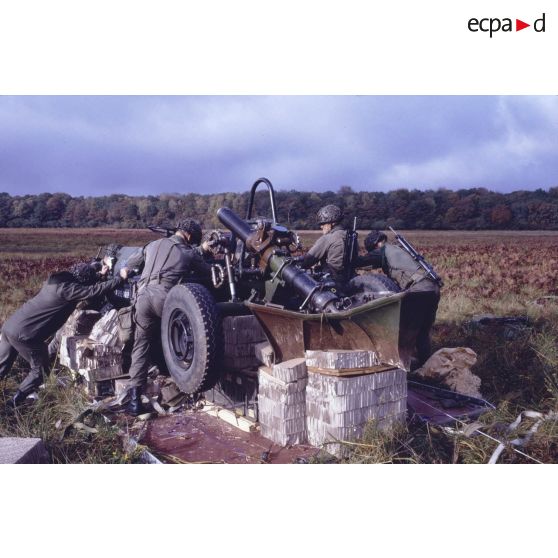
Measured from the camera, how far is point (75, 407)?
5.56m

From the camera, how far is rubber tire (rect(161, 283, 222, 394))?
483 cm

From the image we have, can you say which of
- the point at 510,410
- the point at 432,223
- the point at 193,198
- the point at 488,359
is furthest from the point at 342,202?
the point at 510,410

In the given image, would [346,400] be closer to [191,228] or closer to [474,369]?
[191,228]

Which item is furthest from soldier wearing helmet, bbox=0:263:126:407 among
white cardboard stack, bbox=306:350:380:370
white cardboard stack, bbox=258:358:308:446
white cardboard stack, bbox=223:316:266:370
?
white cardboard stack, bbox=306:350:380:370

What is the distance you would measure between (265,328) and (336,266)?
1.82 m

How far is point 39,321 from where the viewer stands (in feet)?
20.2

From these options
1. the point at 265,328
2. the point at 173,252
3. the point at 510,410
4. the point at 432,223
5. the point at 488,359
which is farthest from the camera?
the point at 432,223

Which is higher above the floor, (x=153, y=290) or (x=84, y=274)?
(x=84, y=274)

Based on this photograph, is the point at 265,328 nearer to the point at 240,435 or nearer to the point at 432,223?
the point at 240,435

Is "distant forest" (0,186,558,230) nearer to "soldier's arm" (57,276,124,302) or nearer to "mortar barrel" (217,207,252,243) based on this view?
"mortar barrel" (217,207,252,243)

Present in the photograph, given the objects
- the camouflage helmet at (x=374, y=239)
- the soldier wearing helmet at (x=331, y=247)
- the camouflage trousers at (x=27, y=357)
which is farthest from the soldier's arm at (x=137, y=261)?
the camouflage helmet at (x=374, y=239)

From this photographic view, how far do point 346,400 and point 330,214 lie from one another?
2.72 metres

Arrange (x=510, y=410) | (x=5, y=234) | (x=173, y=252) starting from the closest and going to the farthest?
(x=510, y=410), (x=173, y=252), (x=5, y=234)

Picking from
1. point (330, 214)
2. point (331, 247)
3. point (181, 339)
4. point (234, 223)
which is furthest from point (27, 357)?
point (330, 214)
